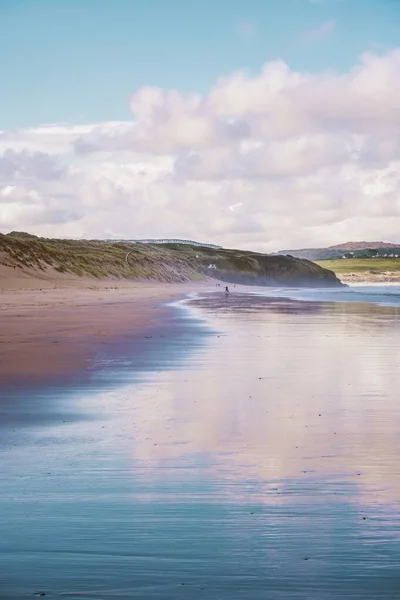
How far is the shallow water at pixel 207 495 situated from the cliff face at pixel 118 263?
8118cm

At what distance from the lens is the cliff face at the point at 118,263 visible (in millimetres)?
99500

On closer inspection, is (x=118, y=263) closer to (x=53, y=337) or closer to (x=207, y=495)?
(x=53, y=337)

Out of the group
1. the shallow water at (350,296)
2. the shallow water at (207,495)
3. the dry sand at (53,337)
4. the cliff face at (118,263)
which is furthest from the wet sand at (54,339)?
the cliff face at (118,263)

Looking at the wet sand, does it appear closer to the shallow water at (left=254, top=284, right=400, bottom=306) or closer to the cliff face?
the shallow water at (left=254, top=284, right=400, bottom=306)

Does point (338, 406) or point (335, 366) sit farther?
point (335, 366)

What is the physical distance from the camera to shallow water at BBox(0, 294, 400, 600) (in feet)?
15.8

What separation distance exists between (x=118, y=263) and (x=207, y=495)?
443 ft

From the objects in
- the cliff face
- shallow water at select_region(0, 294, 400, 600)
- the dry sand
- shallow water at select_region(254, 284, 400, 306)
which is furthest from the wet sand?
the cliff face

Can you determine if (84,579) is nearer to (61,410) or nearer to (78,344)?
(61,410)

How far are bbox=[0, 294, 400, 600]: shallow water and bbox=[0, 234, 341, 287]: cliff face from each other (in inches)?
3196

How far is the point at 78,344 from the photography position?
Result: 20.9 metres

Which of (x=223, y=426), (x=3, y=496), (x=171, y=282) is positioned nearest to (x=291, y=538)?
(x=3, y=496)

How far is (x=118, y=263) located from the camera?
14075 cm

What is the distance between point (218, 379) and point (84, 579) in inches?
380
